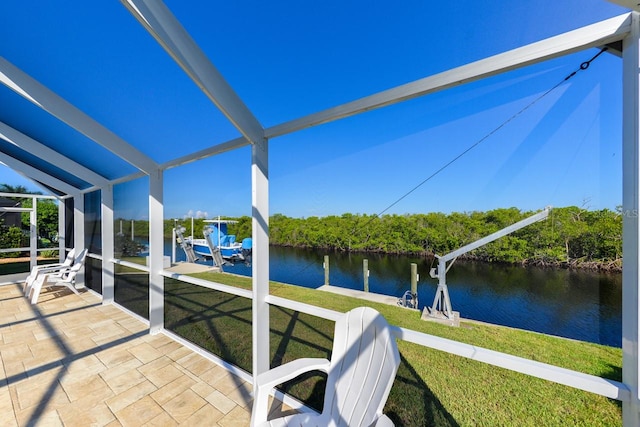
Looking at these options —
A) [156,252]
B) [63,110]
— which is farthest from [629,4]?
[156,252]

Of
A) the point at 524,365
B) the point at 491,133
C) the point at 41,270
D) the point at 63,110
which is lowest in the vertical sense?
the point at 41,270

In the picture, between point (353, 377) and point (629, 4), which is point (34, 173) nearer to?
point (353, 377)

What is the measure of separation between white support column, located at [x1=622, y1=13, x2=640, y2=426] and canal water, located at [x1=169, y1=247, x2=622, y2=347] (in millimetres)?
67

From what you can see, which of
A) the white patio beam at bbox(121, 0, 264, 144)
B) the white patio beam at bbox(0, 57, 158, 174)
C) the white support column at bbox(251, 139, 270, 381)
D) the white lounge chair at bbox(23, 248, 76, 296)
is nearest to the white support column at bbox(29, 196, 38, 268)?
the white lounge chair at bbox(23, 248, 76, 296)

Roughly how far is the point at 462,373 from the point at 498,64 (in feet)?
7.19

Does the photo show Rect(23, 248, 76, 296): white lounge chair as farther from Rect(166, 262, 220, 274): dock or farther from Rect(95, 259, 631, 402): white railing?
Rect(95, 259, 631, 402): white railing

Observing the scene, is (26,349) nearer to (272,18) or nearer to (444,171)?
(272,18)

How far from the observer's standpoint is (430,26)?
1.83 m

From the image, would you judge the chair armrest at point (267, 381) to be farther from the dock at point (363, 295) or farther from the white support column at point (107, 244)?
the white support column at point (107, 244)

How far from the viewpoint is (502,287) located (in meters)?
1.67

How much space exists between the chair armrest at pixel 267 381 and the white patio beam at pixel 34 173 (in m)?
6.66

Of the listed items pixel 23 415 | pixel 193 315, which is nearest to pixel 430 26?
pixel 193 315

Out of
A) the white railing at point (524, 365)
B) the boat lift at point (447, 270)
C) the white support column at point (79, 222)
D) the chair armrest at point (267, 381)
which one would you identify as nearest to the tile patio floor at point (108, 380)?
the chair armrest at point (267, 381)

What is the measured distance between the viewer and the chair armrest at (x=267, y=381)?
4.18 feet
